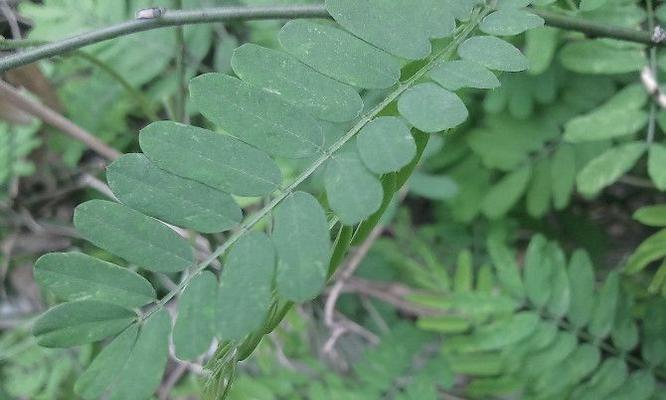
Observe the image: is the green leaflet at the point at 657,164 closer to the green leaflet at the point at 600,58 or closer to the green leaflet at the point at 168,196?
the green leaflet at the point at 600,58

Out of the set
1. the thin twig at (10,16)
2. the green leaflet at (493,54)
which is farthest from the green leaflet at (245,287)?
the thin twig at (10,16)

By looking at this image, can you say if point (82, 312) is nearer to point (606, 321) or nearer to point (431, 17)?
point (431, 17)

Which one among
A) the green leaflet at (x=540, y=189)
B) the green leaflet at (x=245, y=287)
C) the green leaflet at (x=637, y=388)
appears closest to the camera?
the green leaflet at (x=245, y=287)

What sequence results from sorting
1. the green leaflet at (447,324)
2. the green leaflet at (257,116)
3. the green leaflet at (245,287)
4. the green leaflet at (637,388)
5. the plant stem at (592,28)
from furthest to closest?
the green leaflet at (447,324)
the green leaflet at (637,388)
the plant stem at (592,28)
the green leaflet at (257,116)
the green leaflet at (245,287)

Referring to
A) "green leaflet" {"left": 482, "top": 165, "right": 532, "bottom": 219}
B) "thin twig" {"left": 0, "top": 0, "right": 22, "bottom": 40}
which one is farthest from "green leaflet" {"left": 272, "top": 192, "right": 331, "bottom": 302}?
"thin twig" {"left": 0, "top": 0, "right": 22, "bottom": 40}

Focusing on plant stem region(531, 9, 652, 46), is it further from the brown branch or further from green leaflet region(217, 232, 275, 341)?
the brown branch

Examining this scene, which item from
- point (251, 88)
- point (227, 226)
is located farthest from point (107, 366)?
point (251, 88)

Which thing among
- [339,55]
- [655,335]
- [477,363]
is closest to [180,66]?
[339,55]

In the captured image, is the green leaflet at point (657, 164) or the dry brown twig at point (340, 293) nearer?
the green leaflet at point (657, 164)

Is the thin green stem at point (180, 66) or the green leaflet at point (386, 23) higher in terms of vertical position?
the green leaflet at point (386, 23)
